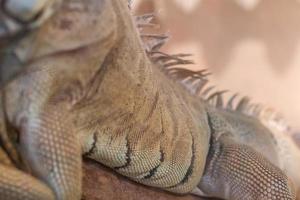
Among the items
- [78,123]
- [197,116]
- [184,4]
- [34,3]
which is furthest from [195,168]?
[184,4]

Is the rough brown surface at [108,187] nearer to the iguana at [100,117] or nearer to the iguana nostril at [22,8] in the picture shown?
the iguana at [100,117]

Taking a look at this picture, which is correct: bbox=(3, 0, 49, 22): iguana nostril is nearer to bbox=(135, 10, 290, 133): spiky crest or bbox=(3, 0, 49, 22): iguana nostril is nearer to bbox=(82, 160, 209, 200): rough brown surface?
bbox=(82, 160, 209, 200): rough brown surface

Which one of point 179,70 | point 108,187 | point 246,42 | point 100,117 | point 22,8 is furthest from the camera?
point 246,42

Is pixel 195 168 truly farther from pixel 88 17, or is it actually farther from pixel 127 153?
pixel 88 17

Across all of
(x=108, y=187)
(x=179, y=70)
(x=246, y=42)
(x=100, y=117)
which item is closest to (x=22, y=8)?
(x=100, y=117)

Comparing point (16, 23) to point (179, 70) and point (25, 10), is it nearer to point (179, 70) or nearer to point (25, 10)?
point (25, 10)
